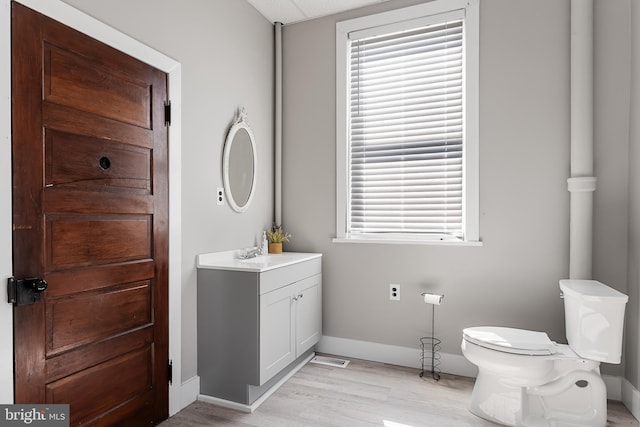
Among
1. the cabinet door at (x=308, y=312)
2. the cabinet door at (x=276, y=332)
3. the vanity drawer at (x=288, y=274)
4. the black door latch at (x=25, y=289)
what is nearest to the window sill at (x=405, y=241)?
the vanity drawer at (x=288, y=274)

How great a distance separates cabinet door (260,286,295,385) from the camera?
226 centimetres

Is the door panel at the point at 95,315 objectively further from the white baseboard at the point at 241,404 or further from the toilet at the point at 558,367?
the toilet at the point at 558,367

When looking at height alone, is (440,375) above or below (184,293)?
below

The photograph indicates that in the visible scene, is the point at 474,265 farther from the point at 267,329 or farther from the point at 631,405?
the point at 267,329

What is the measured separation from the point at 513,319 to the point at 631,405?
749mm

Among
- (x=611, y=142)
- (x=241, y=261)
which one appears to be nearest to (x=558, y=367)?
(x=611, y=142)

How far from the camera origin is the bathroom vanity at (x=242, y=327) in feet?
7.32

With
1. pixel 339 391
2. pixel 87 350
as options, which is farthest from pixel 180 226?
pixel 339 391

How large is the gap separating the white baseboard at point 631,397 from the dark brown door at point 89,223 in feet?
8.94

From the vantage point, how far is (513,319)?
8.46 feet

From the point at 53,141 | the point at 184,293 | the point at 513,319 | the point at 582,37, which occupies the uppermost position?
the point at 582,37

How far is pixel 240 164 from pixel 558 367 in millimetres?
2426

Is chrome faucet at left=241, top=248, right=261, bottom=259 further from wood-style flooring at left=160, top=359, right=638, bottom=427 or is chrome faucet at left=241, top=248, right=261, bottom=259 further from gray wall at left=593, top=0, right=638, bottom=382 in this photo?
gray wall at left=593, top=0, right=638, bottom=382

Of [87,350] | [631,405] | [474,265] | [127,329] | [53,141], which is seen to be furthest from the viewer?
[474,265]
